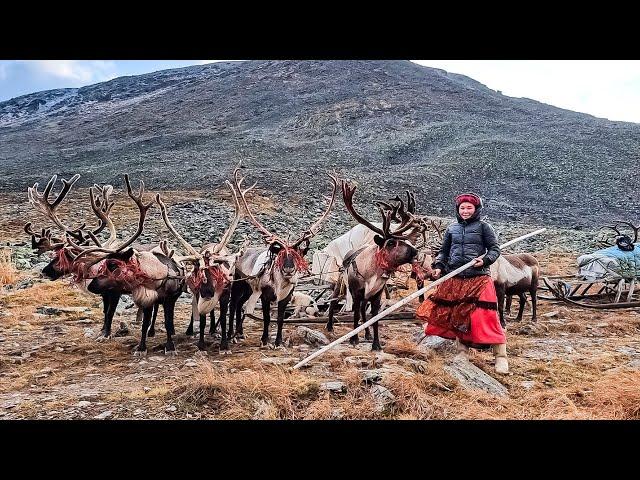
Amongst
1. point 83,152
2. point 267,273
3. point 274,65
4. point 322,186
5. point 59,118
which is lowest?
point 267,273

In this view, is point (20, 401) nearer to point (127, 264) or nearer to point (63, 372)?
point (63, 372)

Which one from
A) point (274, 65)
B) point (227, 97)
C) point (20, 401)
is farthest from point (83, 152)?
point (20, 401)

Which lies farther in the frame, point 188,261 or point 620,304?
point 620,304

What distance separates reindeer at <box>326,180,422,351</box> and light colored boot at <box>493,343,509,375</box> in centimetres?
141

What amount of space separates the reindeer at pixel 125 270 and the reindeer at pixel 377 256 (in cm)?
A: 229

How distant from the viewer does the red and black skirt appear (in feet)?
17.4

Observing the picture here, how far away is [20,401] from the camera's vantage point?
4684 mm

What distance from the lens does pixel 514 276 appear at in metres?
7.87

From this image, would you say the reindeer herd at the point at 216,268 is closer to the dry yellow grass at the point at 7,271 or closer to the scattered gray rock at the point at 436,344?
the scattered gray rock at the point at 436,344

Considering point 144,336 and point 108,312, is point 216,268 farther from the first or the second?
point 108,312

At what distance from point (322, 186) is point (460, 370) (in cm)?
1858

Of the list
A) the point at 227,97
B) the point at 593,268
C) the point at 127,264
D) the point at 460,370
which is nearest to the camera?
the point at 460,370

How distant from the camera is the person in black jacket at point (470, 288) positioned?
5.30m

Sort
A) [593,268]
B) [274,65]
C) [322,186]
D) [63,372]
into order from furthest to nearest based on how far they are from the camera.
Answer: [274,65] < [322,186] < [593,268] < [63,372]
